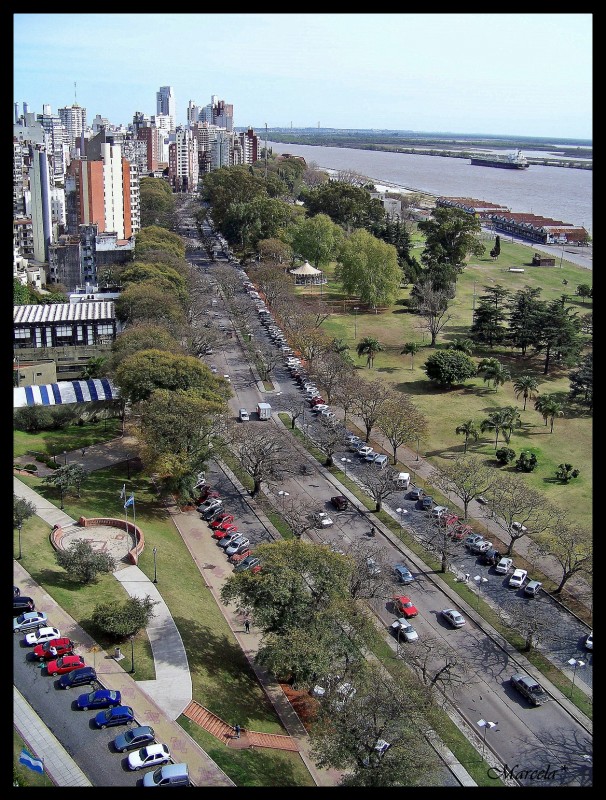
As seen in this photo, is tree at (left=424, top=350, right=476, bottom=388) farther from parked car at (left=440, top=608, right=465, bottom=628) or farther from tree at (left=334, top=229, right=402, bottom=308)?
parked car at (left=440, top=608, right=465, bottom=628)

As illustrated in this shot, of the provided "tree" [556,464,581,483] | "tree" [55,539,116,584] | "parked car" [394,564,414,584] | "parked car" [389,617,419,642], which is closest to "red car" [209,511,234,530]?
"tree" [55,539,116,584]

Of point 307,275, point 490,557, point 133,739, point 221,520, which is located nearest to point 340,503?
point 221,520

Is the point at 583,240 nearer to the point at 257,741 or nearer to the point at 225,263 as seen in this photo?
the point at 225,263

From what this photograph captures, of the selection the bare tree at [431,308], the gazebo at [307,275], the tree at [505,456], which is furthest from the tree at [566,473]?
the gazebo at [307,275]

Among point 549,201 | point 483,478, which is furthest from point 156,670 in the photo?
point 549,201

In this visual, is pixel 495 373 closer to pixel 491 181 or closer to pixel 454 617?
pixel 454 617

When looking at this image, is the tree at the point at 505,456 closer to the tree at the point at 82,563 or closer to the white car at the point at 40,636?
the tree at the point at 82,563
